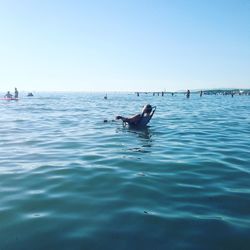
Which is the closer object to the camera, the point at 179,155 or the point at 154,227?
the point at 154,227

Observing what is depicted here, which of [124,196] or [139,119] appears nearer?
[124,196]

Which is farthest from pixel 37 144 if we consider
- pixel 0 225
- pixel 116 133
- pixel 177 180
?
pixel 0 225

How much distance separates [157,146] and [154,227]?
8.20 m

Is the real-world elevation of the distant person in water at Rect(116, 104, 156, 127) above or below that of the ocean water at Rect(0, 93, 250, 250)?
above

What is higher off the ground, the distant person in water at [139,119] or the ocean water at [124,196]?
the distant person in water at [139,119]

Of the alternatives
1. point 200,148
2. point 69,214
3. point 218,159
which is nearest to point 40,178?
point 69,214

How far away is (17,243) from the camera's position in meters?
5.13

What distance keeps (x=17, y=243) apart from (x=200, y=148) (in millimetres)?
9553

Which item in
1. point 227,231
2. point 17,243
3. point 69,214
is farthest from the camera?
point 69,214

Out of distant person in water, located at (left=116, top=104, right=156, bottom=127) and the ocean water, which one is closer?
the ocean water

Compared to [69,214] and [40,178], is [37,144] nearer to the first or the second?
[40,178]

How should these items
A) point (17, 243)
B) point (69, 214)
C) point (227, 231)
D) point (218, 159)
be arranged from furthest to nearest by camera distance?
point (218, 159)
point (69, 214)
point (227, 231)
point (17, 243)

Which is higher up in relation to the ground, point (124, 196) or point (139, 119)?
point (139, 119)

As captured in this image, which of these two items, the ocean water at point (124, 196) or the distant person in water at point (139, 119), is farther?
the distant person in water at point (139, 119)
